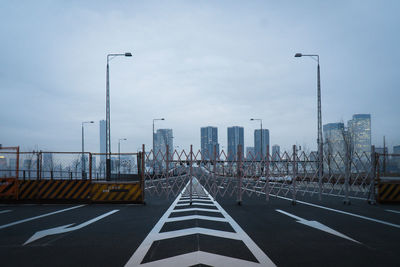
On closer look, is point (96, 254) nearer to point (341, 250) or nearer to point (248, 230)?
point (248, 230)

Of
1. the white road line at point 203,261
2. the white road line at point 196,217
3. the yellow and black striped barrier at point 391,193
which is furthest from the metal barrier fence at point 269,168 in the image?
the white road line at point 203,261

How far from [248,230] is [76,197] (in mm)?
10294

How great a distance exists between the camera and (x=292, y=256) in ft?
19.9

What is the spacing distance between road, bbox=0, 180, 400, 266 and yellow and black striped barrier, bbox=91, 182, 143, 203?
3.73 m

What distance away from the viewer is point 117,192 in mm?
15703

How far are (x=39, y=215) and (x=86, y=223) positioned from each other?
310 cm

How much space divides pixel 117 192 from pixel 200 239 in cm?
915

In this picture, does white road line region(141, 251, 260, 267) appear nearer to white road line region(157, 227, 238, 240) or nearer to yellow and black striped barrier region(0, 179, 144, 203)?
white road line region(157, 227, 238, 240)

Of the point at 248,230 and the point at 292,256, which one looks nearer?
the point at 292,256

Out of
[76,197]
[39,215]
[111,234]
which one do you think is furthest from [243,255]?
[76,197]

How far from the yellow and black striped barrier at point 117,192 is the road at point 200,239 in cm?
373

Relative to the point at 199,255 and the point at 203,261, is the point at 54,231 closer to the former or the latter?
the point at 199,255

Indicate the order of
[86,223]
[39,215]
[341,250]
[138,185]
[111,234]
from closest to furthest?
1. [341,250]
2. [111,234]
3. [86,223]
4. [39,215]
5. [138,185]

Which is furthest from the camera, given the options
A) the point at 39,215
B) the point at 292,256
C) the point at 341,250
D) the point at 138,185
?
the point at 138,185
